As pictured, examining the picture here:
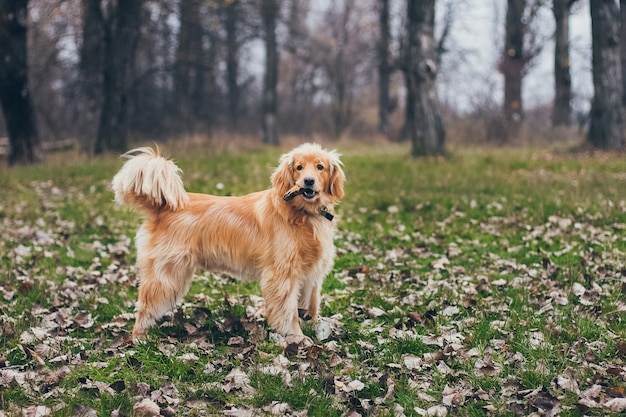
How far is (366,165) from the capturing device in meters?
14.1

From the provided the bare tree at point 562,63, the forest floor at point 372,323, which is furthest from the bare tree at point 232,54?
the forest floor at point 372,323

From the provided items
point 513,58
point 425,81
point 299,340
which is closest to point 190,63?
point 425,81

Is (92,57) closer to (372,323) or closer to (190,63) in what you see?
(190,63)

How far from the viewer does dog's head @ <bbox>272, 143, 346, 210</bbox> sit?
4664mm

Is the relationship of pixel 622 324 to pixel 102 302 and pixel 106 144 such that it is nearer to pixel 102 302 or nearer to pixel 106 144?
pixel 102 302

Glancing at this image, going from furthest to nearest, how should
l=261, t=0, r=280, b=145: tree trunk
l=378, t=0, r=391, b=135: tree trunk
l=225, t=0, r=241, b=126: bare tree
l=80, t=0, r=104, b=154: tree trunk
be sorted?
1. l=378, t=0, r=391, b=135: tree trunk
2. l=261, t=0, r=280, b=145: tree trunk
3. l=225, t=0, r=241, b=126: bare tree
4. l=80, t=0, r=104, b=154: tree trunk

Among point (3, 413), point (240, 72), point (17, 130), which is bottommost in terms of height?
point (3, 413)

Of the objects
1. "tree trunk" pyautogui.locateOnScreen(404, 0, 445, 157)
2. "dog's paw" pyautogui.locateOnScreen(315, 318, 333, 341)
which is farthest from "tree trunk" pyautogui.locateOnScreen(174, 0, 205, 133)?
"dog's paw" pyautogui.locateOnScreen(315, 318, 333, 341)

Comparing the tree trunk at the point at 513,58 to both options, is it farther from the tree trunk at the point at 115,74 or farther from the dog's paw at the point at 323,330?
the dog's paw at the point at 323,330

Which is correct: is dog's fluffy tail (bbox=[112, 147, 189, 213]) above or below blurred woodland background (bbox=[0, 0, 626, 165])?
below

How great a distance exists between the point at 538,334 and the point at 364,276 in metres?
2.19

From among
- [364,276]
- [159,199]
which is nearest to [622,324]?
[364,276]

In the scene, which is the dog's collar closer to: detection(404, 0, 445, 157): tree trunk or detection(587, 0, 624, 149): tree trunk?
detection(404, 0, 445, 157): tree trunk

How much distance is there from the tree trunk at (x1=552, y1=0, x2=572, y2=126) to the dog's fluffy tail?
843 inches
